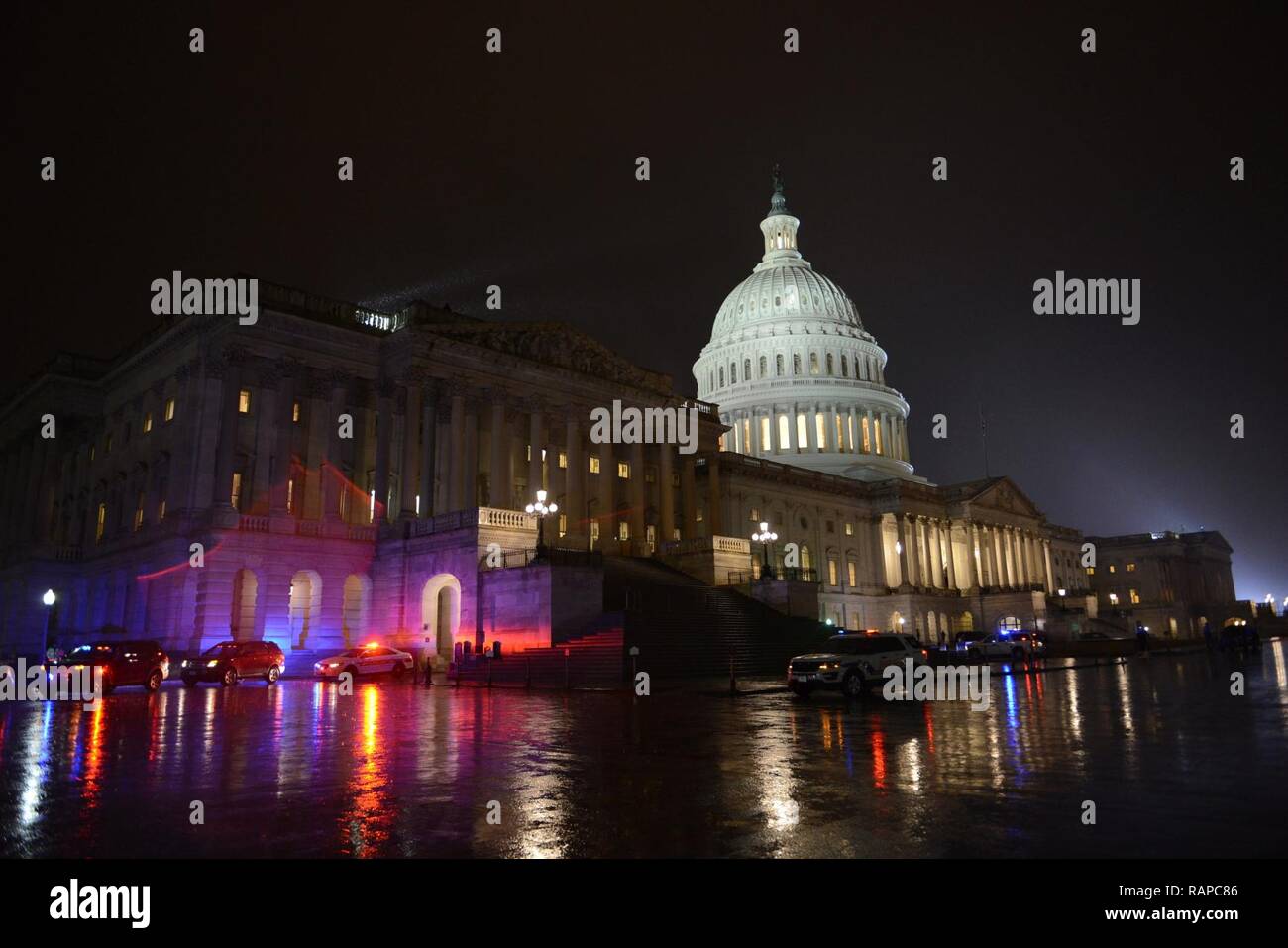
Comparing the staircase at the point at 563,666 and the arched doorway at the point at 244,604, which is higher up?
the arched doorway at the point at 244,604

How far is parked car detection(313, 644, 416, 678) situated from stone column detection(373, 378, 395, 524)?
36.5 ft

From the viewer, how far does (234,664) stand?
3225 centimetres

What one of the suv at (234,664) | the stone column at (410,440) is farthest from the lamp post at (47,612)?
the stone column at (410,440)

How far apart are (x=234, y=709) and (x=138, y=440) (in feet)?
121

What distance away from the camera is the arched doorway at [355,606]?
147 ft

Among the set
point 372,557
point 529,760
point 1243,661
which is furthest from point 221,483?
point 1243,661

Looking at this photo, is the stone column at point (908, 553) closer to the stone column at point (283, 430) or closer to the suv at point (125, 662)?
the stone column at point (283, 430)

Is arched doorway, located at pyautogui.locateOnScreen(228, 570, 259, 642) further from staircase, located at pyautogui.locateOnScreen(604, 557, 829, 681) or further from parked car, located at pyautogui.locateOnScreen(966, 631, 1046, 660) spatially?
parked car, located at pyautogui.locateOnScreen(966, 631, 1046, 660)

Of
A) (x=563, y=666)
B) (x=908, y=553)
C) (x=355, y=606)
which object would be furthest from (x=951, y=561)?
(x=563, y=666)

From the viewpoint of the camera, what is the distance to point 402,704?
22766 mm

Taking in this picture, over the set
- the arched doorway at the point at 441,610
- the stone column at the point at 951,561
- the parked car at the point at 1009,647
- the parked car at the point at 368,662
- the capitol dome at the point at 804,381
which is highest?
the capitol dome at the point at 804,381

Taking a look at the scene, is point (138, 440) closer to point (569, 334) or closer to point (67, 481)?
point (67, 481)

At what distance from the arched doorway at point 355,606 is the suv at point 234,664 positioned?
928 cm

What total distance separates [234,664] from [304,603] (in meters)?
12.6
